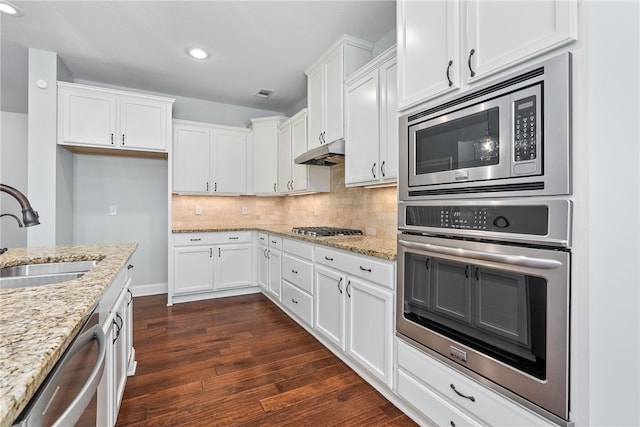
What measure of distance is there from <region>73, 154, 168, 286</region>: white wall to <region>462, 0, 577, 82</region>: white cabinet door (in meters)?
3.99

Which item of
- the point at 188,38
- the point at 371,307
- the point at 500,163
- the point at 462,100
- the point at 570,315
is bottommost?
the point at 371,307

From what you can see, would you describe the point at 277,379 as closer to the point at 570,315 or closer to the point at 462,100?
the point at 570,315

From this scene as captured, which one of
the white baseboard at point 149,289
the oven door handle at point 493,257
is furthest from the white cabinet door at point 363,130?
the white baseboard at point 149,289

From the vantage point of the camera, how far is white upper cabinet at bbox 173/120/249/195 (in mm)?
3916

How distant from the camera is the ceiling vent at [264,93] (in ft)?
13.1

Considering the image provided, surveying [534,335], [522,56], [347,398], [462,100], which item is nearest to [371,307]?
[347,398]

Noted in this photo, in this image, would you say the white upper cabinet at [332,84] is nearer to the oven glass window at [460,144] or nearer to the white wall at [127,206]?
the oven glass window at [460,144]

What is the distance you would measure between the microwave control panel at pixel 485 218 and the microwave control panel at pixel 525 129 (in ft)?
0.63

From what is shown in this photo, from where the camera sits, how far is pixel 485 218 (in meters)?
1.29

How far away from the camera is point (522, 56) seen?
1.16m

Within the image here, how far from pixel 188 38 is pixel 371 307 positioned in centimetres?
269

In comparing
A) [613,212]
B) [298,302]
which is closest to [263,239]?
[298,302]

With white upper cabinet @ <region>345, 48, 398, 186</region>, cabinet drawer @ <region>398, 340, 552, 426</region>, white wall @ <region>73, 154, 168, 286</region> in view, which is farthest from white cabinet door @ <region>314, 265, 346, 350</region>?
white wall @ <region>73, 154, 168, 286</region>

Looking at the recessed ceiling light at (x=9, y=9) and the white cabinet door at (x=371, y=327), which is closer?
the white cabinet door at (x=371, y=327)
